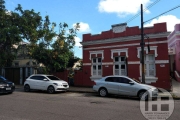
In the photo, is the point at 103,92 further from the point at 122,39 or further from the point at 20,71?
the point at 20,71

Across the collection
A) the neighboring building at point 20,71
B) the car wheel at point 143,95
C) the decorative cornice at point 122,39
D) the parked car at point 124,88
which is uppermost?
the decorative cornice at point 122,39

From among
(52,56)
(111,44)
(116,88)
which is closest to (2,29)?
(52,56)

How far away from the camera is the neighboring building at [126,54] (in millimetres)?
16281

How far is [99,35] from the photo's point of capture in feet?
64.9

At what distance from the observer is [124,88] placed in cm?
1268

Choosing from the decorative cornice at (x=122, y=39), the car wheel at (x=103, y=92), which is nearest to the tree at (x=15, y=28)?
the decorative cornice at (x=122, y=39)

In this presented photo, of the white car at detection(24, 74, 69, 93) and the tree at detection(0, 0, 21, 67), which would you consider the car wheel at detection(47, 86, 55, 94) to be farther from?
the tree at detection(0, 0, 21, 67)

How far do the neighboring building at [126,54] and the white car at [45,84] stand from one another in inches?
188

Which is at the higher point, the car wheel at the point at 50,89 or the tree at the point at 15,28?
the tree at the point at 15,28

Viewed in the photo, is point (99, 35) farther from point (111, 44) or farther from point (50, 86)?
point (50, 86)

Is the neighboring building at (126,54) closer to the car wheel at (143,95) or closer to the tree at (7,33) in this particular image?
the car wheel at (143,95)

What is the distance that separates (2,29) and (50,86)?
713 cm

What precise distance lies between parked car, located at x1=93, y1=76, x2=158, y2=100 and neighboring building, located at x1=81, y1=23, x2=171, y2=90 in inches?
186

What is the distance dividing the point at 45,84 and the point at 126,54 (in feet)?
26.7
